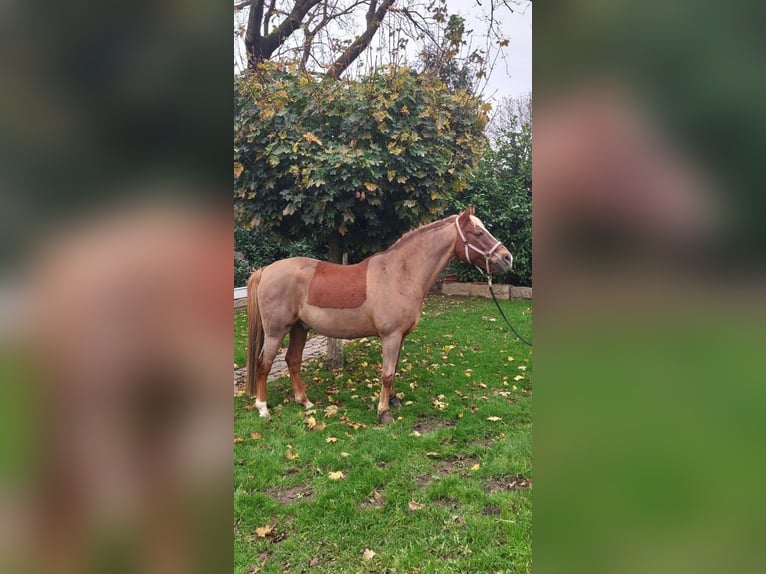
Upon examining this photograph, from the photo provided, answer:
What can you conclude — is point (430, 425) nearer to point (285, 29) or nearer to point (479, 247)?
point (479, 247)

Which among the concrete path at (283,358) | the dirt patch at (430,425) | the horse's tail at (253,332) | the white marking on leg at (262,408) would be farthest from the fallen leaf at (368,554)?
the concrete path at (283,358)

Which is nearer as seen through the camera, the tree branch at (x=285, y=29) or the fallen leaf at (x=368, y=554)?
the fallen leaf at (x=368, y=554)

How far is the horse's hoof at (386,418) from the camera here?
Result: 426 centimetres

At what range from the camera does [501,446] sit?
12.1ft

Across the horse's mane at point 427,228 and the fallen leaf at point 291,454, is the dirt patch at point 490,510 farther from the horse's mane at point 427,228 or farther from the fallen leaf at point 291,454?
the horse's mane at point 427,228

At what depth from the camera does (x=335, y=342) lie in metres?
6.18
